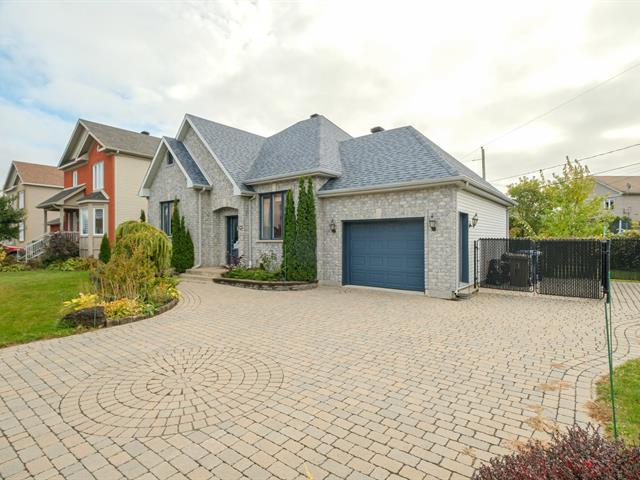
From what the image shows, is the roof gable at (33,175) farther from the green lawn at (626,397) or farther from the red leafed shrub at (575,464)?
the green lawn at (626,397)

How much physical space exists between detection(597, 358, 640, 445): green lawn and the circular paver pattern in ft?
12.0

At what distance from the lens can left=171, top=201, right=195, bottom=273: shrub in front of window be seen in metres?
15.9

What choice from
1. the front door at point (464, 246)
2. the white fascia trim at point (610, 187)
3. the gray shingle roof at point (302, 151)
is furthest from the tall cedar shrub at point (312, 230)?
the white fascia trim at point (610, 187)

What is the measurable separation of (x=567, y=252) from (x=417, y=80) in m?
8.68

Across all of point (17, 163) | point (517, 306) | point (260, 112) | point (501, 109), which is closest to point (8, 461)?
point (517, 306)

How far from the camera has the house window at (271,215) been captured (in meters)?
14.1

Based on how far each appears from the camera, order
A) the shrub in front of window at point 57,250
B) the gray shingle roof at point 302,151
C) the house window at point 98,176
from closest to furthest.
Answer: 1. the gray shingle roof at point 302,151
2. the shrub in front of window at point 57,250
3. the house window at point 98,176

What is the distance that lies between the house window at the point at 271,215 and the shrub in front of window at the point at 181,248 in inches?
165

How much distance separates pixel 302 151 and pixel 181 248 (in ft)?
25.1

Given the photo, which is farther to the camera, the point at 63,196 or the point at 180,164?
the point at 63,196

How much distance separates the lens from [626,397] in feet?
12.3

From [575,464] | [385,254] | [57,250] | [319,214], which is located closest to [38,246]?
[57,250]

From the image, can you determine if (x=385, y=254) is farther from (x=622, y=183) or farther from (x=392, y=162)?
(x=622, y=183)

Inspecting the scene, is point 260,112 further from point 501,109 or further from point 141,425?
point 141,425
